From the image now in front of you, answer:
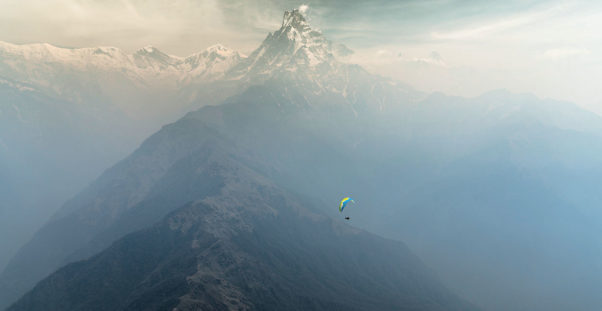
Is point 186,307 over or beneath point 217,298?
beneath

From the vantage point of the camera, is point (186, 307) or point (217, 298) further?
point (217, 298)

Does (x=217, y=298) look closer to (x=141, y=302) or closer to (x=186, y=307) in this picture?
(x=186, y=307)

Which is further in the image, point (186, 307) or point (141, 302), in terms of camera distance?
point (141, 302)

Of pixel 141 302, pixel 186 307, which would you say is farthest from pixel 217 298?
pixel 141 302

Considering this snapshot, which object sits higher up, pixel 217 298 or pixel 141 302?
pixel 217 298
